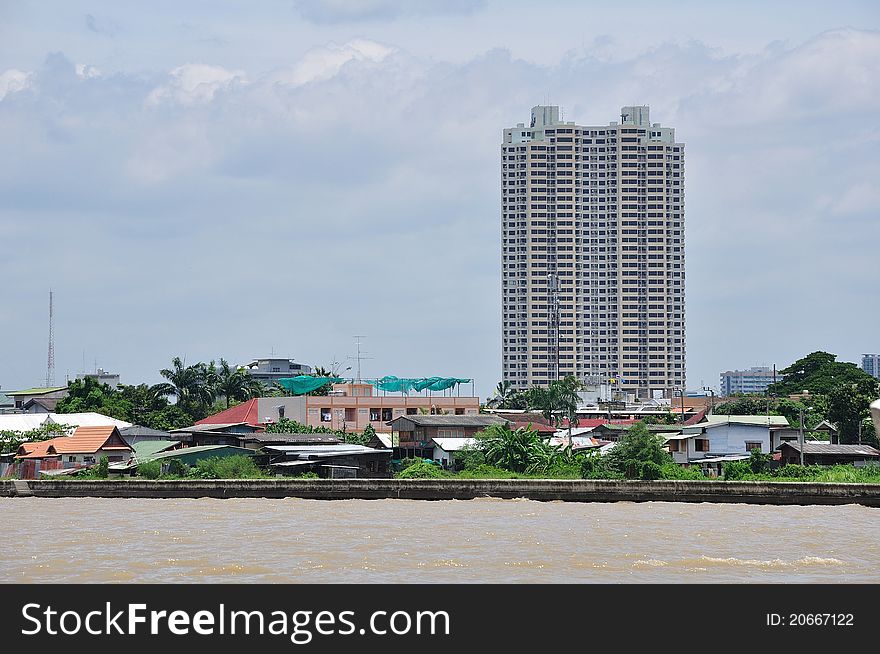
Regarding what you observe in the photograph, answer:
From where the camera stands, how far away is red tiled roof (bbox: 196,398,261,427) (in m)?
44.7

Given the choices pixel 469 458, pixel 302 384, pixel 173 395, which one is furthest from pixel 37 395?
pixel 469 458

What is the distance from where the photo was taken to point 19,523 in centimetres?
2294

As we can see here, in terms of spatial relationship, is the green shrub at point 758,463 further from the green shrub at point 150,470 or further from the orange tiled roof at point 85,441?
the orange tiled roof at point 85,441

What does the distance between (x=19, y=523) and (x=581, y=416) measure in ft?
143

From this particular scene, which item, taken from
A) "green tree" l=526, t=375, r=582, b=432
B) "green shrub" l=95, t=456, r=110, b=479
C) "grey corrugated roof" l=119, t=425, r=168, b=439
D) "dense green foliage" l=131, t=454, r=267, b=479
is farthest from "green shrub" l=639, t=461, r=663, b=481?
"green tree" l=526, t=375, r=582, b=432

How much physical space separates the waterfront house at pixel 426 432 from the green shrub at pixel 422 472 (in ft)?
13.2

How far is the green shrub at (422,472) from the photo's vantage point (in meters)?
31.8

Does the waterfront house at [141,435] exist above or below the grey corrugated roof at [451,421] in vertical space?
below

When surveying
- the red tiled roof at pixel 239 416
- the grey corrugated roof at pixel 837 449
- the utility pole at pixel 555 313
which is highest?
the utility pole at pixel 555 313

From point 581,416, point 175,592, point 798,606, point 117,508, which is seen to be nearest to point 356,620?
point 175,592

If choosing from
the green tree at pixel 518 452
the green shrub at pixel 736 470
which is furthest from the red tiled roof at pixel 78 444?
the green shrub at pixel 736 470

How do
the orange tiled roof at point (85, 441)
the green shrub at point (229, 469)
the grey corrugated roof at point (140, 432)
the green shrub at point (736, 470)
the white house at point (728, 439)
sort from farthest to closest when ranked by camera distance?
the grey corrugated roof at point (140, 432)
the white house at point (728, 439)
the orange tiled roof at point (85, 441)
the green shrub at point (229, 469)
the green shrub at point (736, 470)

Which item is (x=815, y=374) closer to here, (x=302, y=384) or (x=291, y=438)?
(x=302, y=384)

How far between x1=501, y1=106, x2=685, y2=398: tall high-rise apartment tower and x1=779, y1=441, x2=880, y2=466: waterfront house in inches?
2111
